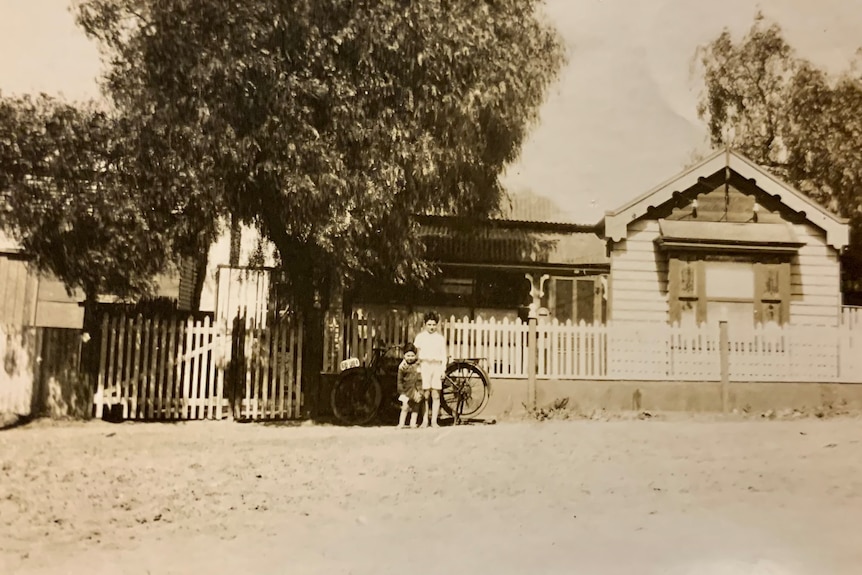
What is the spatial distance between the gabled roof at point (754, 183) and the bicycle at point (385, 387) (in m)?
3.31

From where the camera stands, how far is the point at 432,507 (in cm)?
394

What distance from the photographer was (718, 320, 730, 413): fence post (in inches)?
264

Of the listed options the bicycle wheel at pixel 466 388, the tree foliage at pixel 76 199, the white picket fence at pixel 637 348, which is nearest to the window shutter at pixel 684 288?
the white picket fence at pixel 637 348

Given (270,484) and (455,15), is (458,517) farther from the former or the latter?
(455,15)

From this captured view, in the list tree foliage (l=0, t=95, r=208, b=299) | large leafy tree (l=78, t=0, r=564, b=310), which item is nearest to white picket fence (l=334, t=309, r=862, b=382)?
large leafy tree (l=78, t=0, r=564, b=310)

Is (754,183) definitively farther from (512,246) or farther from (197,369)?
(197,369)

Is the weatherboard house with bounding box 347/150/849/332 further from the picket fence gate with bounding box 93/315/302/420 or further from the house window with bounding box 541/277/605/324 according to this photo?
the picket fence gate with bounding box 93/315/302/420

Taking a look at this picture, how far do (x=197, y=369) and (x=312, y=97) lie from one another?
277cm

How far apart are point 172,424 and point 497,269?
4.54 metres

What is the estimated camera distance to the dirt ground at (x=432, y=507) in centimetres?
361

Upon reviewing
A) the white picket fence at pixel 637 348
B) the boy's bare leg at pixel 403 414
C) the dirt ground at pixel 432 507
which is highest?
the white picket fence at pixel 637 348

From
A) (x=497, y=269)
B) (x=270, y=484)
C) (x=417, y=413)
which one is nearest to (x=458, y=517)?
(x=270, y=484)

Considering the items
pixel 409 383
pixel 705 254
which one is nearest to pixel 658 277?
pixel 705 254

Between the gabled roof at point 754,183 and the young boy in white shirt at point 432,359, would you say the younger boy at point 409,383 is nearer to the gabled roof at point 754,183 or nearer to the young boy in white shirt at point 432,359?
the young boy in white shirt at point 432,359
